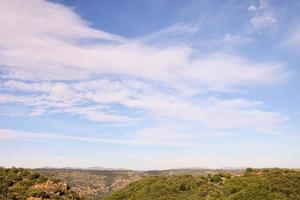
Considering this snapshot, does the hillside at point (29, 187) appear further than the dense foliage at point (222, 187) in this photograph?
No

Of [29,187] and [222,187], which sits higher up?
[29,187]

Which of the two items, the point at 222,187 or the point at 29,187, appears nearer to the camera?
the point at 29,187

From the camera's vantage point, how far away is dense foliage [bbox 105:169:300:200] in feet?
238

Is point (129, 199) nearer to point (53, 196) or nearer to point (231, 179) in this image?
point (231, 179)

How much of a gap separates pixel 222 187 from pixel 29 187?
2431 inches

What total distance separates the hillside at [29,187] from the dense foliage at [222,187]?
171ft

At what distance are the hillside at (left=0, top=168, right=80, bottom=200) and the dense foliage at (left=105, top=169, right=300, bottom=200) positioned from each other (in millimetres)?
52149

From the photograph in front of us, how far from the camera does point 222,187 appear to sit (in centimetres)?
8075

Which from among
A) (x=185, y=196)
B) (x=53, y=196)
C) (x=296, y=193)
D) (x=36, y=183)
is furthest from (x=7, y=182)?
(x=185, y=196)

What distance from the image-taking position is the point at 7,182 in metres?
24.8

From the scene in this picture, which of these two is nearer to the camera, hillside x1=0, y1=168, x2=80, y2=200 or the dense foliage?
hillside x1=0, y1=168, x2=80, y2=200

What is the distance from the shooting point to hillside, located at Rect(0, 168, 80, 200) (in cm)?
2320

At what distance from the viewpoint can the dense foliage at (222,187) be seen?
72.6 meters

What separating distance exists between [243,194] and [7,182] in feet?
181
